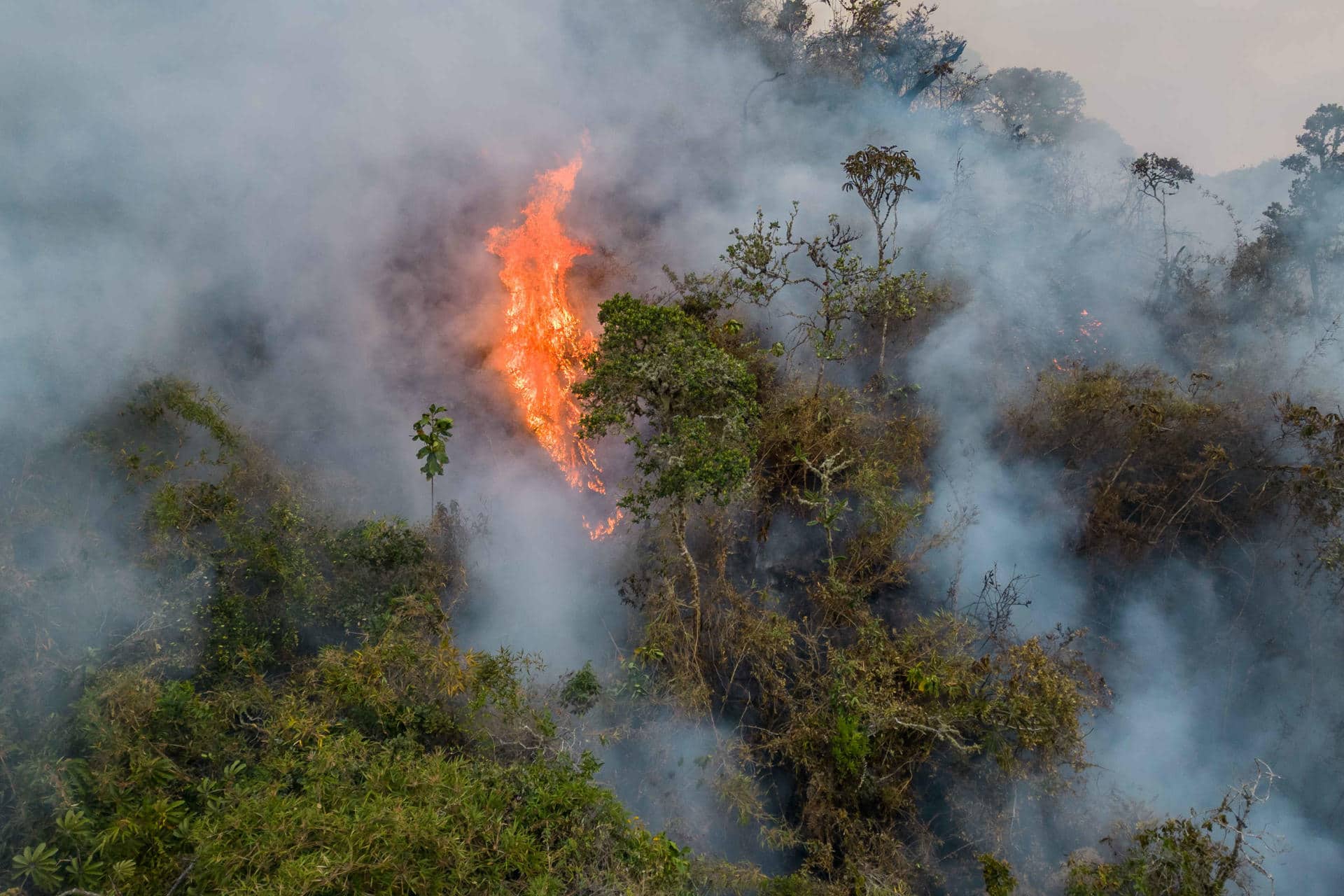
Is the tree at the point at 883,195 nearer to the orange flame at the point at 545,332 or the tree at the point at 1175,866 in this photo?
the orange flame at the point at 545,332

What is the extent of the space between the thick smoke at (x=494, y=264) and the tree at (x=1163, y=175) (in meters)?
0.44

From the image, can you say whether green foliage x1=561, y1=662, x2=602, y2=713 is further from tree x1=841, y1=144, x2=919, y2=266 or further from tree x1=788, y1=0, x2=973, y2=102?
tree x1=788, y1=0, x2=973, y2=102

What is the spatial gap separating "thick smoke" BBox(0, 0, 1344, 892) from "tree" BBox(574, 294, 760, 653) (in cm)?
208

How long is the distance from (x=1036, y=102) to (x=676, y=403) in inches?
485

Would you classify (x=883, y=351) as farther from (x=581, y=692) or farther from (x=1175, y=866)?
(x=1175, y=866)

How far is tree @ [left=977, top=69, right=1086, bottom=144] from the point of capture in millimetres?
16281

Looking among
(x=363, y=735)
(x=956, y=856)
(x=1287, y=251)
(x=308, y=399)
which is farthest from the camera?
(x=1287, y=251)

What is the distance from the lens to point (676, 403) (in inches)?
402

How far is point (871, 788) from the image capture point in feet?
29.3

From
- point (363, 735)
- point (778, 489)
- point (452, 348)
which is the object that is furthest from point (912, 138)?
point (363, 735)

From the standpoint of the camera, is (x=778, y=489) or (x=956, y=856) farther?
(x=778, y=489)

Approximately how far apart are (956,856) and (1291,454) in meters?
7.63

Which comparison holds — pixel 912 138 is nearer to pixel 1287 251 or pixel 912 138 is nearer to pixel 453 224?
pixel 1287 251

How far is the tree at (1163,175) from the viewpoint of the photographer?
45.7 feet
